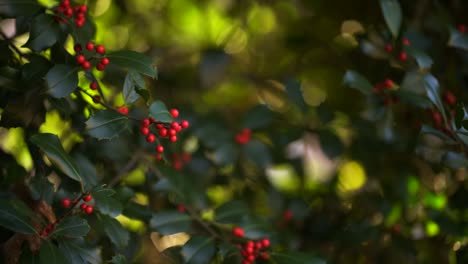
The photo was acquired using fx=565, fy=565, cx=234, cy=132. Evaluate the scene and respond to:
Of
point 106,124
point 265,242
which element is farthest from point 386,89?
point 106,124

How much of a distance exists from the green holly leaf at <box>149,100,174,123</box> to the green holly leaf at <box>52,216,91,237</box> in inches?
8.8

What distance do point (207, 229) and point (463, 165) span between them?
0.59 meters

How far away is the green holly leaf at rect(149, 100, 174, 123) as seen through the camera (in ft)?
3.36

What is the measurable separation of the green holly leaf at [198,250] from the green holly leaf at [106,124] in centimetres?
34

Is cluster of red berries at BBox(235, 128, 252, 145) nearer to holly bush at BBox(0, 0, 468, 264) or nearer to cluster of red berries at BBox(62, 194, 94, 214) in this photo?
holly bush at BBox(0, 0, 468, 264)

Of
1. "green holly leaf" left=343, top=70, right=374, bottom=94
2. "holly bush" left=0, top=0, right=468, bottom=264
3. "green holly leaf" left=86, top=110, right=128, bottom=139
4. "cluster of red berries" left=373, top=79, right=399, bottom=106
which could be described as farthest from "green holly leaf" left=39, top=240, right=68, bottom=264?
"cluster of red berries" left=373, top=79, right=399, bottom=106

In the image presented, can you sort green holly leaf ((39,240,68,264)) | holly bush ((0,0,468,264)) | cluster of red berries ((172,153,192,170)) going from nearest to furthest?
green holly leaf ((39,240,68,264)), holly bush ((0,0,468,264)), cluster of red berries ((172,153,192,170))

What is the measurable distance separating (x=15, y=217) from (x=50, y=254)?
9cm

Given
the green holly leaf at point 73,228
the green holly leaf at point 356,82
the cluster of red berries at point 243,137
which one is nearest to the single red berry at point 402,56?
the green holly leaf at point 356,82

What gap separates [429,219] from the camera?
1.64m

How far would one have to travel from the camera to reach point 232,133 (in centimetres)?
175

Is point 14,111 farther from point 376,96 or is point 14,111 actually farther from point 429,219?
point 429,219

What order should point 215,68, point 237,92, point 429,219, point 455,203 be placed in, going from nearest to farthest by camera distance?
point 455,203, point 429,219, point 215,68, point 237,92

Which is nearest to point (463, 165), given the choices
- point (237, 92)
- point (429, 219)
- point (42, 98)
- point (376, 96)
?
point (376, 96)
